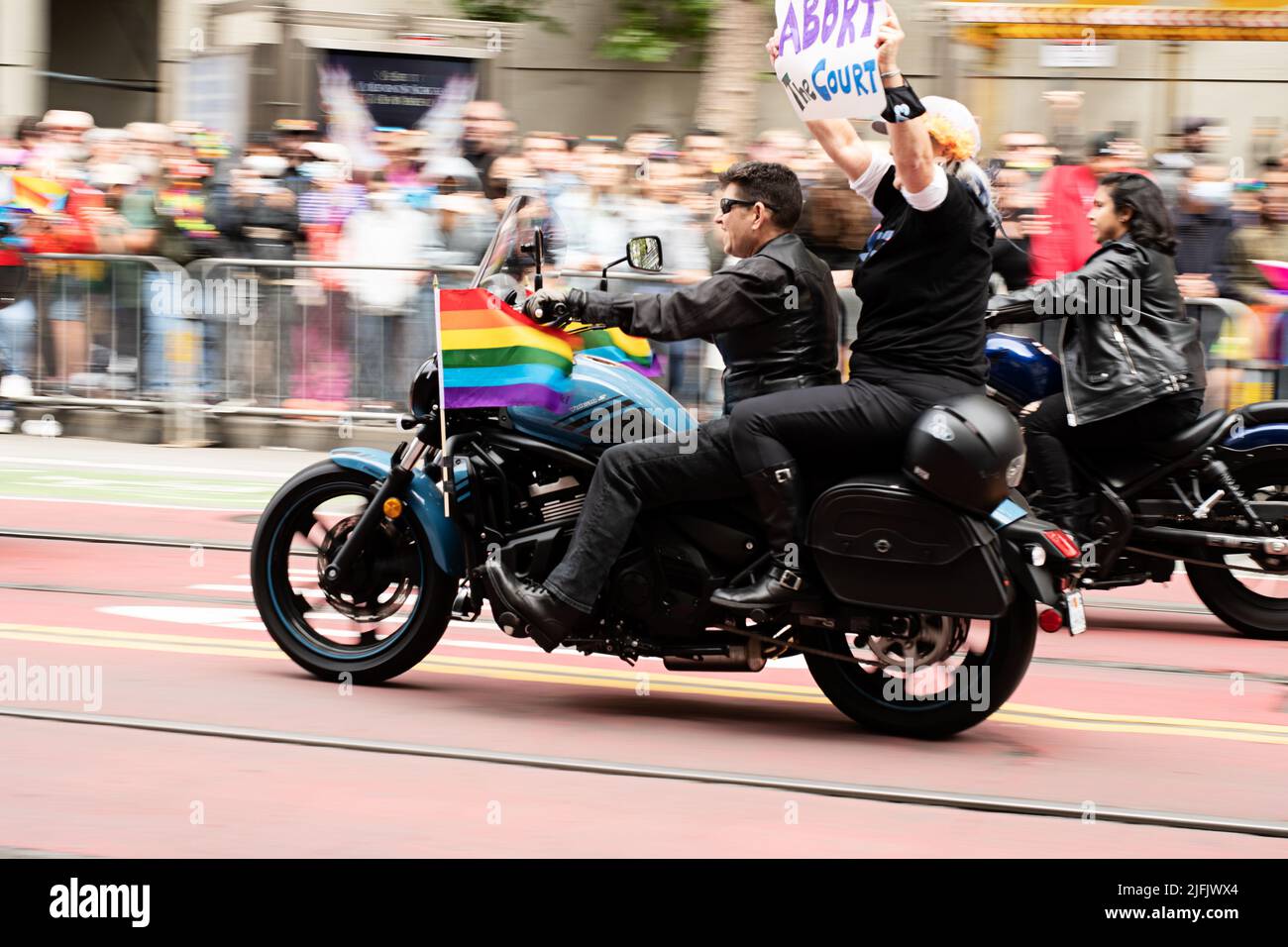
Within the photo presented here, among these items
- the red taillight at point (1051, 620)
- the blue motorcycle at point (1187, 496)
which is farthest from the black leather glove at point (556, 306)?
the blue motorcycle at point (1187, 496)

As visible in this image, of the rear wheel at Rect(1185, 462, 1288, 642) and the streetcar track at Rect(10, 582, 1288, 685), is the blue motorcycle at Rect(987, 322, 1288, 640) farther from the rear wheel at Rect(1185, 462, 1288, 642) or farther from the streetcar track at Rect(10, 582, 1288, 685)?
the streetcar track at Rect(10, 582, 1288, 685)

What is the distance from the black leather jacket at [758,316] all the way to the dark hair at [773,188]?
0.07 m

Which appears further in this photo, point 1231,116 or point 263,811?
point 1231,116

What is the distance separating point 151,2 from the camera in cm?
2089

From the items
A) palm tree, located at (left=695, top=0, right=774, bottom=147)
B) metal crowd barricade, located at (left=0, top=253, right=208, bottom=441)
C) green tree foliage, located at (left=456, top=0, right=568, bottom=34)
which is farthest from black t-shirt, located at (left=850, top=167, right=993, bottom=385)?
green tree foliage, located at (left=456, top=0, right=568, bottom=34)

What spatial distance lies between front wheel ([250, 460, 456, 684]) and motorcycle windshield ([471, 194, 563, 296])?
827mm

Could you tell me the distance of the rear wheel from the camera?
773 cm

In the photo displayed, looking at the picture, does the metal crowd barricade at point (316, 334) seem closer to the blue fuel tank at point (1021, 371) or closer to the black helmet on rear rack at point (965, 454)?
the blue fuel tank at point (1021, 371)

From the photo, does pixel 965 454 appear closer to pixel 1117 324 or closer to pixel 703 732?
pixel 703 732

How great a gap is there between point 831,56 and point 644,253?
2.69 ft

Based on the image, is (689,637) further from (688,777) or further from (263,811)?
(263,811)
